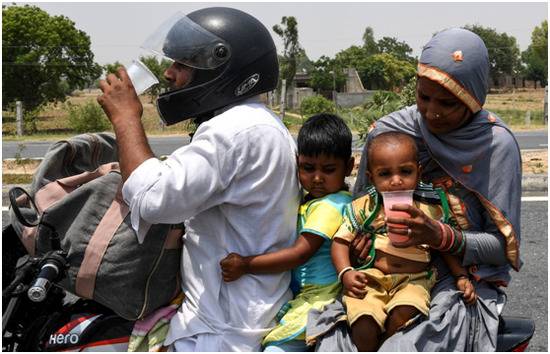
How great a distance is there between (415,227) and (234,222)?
1.67 ft

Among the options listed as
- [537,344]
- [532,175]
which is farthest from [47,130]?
[537,344]

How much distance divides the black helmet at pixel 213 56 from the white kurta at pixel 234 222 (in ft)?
0.31

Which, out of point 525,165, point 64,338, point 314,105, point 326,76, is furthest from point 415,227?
point 326,76

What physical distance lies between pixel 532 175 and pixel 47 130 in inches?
830

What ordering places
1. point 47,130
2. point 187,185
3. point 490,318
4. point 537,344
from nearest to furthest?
point 187,185, point 490,318, point 537,344, point 47,130

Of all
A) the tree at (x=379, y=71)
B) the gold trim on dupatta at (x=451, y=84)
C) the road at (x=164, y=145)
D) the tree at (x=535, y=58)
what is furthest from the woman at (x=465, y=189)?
the tree at (x=535, y=58)

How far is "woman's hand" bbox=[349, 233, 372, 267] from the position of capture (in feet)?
6.73

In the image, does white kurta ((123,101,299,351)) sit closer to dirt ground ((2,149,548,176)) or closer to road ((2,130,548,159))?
dirt ground ((2,149,548,176))

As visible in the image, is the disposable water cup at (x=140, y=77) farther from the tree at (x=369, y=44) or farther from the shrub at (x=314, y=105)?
the tree at (x=369, y=44)

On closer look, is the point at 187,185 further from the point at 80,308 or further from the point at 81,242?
the point at 80,308

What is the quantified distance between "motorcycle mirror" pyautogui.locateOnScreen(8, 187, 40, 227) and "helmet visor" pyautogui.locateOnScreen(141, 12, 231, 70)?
61 centimetres

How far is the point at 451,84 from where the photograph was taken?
1973mm

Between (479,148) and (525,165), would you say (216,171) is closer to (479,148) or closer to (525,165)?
(479,148)

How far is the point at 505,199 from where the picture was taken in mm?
2037
